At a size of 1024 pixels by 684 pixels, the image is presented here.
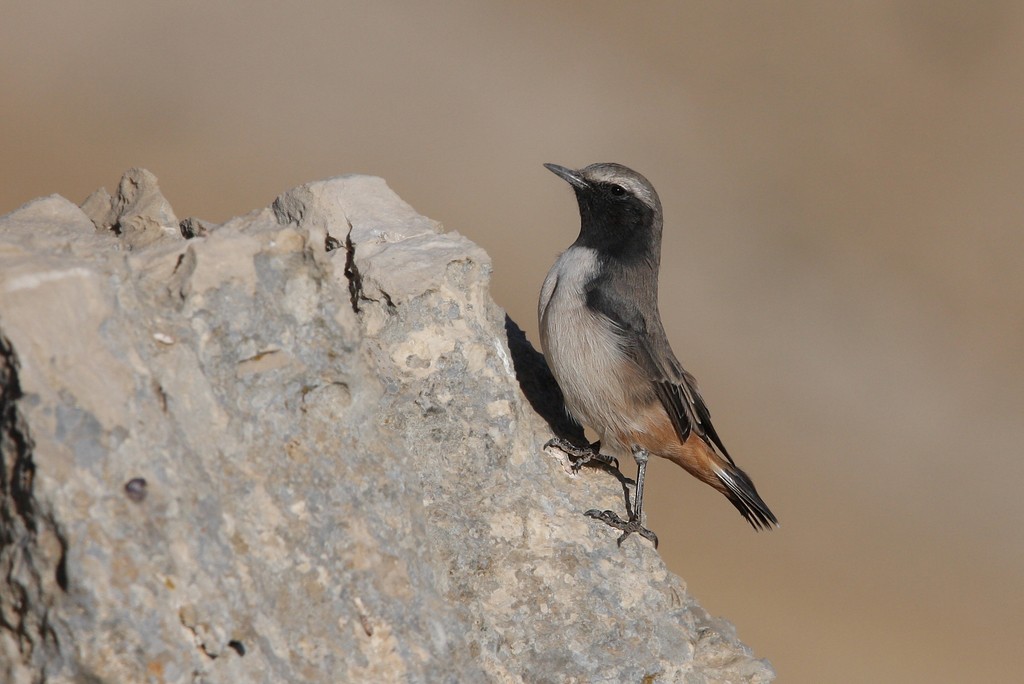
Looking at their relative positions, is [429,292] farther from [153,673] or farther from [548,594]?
[153,673]

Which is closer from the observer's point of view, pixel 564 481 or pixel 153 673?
pixel 153 673

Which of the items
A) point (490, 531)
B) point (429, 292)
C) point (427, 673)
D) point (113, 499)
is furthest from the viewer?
point (429, 292)

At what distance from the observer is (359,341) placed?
451cm

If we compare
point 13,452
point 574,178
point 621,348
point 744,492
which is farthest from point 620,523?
Answer: point 13,452

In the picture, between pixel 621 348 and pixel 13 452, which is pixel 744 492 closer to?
pixel 621 348

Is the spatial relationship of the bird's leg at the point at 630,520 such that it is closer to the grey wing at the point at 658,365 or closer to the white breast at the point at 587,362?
the white breast at the point at 587,362

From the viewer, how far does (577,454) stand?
21.2 feet

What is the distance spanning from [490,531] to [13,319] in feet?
8.61

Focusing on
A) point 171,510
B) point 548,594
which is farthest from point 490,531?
point 171,510

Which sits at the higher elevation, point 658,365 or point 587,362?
point 658,365

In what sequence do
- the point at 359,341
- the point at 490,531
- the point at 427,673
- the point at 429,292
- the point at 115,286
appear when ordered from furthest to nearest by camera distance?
the point at 429,292, the point at 490,531, the point at 359,341, the point at 427,673, the point at 115,286

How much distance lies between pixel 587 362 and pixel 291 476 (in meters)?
3.26

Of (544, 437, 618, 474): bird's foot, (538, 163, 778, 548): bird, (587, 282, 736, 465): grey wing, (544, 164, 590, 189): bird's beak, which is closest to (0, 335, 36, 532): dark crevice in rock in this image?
(544, 437, 618, 474): bird's foot

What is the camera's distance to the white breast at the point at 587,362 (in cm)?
695
